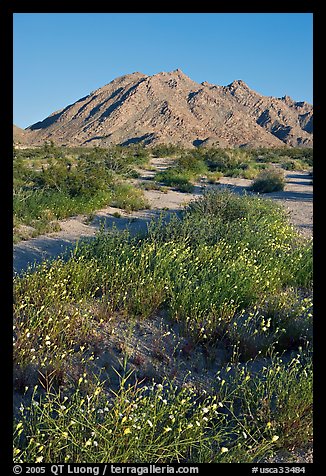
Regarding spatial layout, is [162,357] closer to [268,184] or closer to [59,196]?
[59,196]

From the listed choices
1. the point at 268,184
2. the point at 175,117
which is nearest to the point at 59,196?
the point at 268,184

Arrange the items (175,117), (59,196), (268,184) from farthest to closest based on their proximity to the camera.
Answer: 1. (175,117)
2. (268,184)
3. (59,196)

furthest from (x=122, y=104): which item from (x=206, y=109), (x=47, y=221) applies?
(x=47, y=221)

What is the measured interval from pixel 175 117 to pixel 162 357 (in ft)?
366

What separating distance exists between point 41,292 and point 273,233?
5.44 m

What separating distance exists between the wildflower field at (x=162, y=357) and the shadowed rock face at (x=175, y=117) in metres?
92.5

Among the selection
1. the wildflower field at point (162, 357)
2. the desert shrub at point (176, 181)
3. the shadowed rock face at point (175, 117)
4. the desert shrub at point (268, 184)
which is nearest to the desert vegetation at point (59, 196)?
the desert shrub at point (176, 181)

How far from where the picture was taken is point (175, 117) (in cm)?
11175

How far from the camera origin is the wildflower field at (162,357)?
3.14 metres

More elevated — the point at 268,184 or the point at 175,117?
the point at 175,117

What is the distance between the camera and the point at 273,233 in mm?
9211
